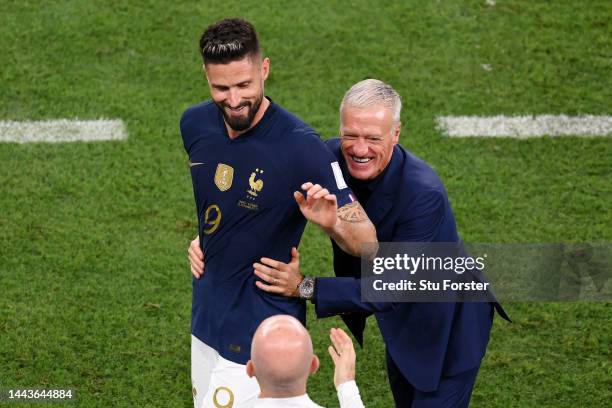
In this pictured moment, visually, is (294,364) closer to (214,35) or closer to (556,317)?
(214,35)

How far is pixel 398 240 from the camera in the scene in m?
5.23

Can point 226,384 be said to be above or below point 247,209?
below

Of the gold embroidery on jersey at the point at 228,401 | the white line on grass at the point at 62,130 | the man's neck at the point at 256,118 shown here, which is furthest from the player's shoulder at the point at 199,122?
the white line on grass at the point at 62,130

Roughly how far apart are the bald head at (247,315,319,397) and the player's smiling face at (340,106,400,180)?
48.4 inches

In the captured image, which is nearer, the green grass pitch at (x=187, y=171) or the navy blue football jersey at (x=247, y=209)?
the navy blue football jersey at (x=247, y=209)

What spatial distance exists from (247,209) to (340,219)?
44cm

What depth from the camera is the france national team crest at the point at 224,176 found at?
16.6ft

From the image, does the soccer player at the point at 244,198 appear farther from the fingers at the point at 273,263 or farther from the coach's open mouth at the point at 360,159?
the coach's open mouth at the point at 360,159

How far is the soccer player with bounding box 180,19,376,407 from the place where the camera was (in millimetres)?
4949

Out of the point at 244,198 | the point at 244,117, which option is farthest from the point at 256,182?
the point at 244,117

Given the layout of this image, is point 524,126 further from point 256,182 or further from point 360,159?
point 256,182

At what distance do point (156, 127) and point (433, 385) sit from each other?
4291 mm

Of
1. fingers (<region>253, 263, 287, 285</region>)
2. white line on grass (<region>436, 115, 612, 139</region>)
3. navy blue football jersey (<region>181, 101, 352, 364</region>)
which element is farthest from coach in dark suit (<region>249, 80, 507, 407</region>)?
white line on grass (<region>436, 115, 612, 139</region>)

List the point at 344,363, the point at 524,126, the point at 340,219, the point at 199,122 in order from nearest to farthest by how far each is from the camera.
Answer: the point at 344,363, the point at 340,219, the point at 199,122, the point at 524,126
